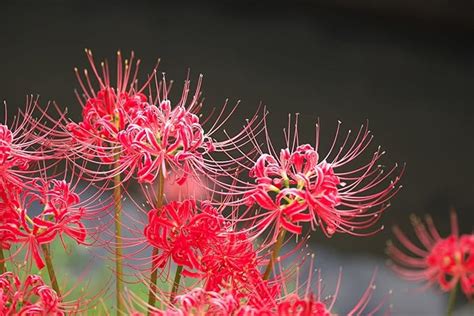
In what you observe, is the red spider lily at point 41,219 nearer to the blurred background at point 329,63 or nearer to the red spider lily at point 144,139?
the red spider lily at point 144,139

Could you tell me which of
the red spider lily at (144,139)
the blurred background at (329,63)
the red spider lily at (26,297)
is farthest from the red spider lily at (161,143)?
the blurred background at (329,63)

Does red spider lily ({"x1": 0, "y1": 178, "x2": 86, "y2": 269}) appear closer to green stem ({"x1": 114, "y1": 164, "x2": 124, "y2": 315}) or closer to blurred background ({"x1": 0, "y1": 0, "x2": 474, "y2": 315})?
green stem ({"x1": 114, "y1": 164, "x2": 124, "y2": 315})

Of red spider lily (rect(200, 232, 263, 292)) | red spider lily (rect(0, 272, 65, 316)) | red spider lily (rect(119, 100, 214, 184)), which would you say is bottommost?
red spider lily (rect(0, 272, 65, 316))

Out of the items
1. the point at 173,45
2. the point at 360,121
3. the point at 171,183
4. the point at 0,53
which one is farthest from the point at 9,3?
the point at 171,183

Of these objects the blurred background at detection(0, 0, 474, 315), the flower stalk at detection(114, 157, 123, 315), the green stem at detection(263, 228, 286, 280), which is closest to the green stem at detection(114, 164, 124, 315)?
the flower stalk at detection(114, 157, 123, 315)

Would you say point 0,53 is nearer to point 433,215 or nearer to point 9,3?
point 9,3

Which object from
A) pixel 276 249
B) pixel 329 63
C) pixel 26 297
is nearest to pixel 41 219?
pixel 26 297

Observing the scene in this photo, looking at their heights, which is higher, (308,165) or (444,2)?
(444,2)
